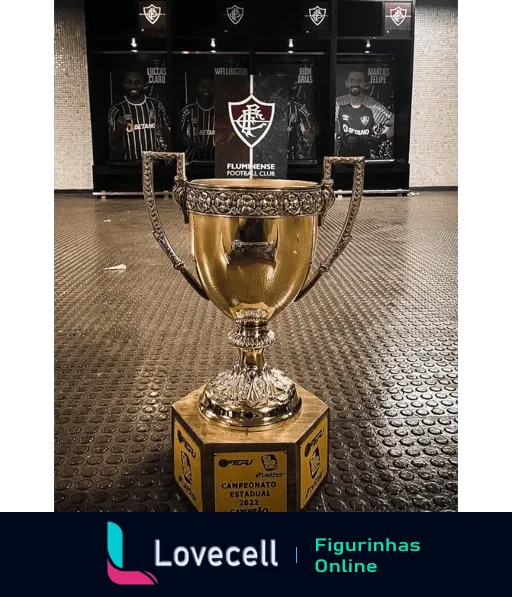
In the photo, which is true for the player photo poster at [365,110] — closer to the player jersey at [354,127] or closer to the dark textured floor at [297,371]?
the player jersey at [354,127]

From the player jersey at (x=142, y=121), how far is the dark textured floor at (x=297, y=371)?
4.98m

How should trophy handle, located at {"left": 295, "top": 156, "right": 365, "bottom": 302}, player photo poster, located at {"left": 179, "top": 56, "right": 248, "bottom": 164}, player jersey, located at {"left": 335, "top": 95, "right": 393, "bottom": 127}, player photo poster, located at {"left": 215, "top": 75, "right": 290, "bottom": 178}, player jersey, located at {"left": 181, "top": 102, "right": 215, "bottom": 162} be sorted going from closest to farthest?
trophy handle, located at {"left": 295, "top": 156, "right": 365, "bottom": 302} → player photo poster, located at {"left": 215, "top": 75, "right": 290, "bottom": 178} → player photo poster, located at {"left": 179, "top": 56, "right": 248, "bottom": 164} → player jersey, located at {"left": 181, "top": 102, "right": 215, "bottom": 162} → player jersey, located at {"left": 335, "top": 95, "right": 393, "bottom": 127}

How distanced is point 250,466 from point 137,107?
7.40m

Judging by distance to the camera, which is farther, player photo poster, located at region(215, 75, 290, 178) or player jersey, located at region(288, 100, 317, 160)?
player jersey, located at region(288, 100, 317, 160)

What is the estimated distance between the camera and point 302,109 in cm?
756

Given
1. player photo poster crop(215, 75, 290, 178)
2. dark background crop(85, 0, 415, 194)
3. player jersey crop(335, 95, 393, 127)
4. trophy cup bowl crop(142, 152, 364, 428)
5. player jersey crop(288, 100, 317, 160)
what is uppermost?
dark background crop(85, 0, 415, 194)

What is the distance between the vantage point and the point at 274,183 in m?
1.04

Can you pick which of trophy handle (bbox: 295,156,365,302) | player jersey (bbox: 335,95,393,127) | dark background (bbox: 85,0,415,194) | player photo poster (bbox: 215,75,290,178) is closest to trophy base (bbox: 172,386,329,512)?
trophy handle (bbox: 295,156,365,302)

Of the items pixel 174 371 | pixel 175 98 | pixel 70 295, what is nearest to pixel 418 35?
pixel 175 98

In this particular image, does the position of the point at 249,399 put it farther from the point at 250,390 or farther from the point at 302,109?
the point at 302,109

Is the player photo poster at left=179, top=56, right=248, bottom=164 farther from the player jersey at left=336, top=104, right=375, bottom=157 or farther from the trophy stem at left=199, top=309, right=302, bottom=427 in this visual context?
the trophy stem at left=199, top=309, right=302, bottom=427

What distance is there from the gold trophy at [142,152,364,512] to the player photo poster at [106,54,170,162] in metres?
6.90

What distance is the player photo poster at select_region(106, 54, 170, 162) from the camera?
741cm
